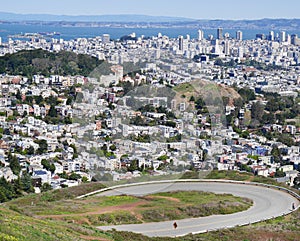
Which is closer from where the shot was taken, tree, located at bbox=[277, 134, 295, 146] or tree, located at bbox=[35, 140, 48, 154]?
tree, located at bbox=[35, 140, 48, 154]

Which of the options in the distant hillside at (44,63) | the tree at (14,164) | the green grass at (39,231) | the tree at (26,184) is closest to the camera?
the green grass at (39,231)

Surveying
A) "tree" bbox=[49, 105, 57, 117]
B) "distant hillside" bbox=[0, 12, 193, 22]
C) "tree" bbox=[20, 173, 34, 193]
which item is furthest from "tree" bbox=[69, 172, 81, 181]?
"distant hillside" bbox=[0, 12, 193, 22]

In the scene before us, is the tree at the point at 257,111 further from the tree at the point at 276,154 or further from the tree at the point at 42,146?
the tree at the point at 42,146

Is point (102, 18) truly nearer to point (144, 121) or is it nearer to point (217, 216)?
point (217, 216)

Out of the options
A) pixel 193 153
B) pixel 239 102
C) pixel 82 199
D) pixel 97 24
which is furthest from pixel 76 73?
pixel 97 24

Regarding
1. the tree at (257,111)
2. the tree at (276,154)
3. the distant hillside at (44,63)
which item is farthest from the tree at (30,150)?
the distant hillside at (44,63)

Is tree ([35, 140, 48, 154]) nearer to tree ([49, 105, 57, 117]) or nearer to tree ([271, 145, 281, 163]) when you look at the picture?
tree ([49, 105, 57, 117])
